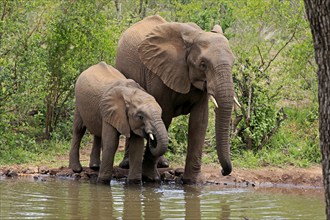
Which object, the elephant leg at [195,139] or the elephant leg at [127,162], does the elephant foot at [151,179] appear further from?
the elephant leg at [127,162]

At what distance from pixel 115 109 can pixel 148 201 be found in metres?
1.87

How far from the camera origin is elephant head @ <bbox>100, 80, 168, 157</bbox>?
10633 mm

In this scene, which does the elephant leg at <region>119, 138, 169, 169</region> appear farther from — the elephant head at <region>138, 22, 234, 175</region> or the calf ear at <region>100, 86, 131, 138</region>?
the elephant head at <region>138, 22, 234, 175</region>

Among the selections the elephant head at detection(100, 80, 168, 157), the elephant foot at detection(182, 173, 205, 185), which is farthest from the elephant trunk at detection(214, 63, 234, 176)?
the elephant foot at detection(182, 173, 205, 185)

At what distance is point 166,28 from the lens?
1184 cm

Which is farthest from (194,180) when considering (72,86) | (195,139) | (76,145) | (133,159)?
(72,86)

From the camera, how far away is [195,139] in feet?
38.0

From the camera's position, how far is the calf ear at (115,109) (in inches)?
437

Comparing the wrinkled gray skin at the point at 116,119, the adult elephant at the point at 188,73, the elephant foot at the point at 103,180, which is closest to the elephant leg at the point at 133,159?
the wrinkled gray skin at the point at 116,119

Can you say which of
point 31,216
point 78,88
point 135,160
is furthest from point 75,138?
point 31,216

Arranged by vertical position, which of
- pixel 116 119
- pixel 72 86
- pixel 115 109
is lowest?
pixel 116 119

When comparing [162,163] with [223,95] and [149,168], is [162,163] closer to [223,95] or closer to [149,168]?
[149,168]

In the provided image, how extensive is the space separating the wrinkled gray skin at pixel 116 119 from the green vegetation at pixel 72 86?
132 cm

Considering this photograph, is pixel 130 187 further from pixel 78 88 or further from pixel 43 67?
pixel 43 67
